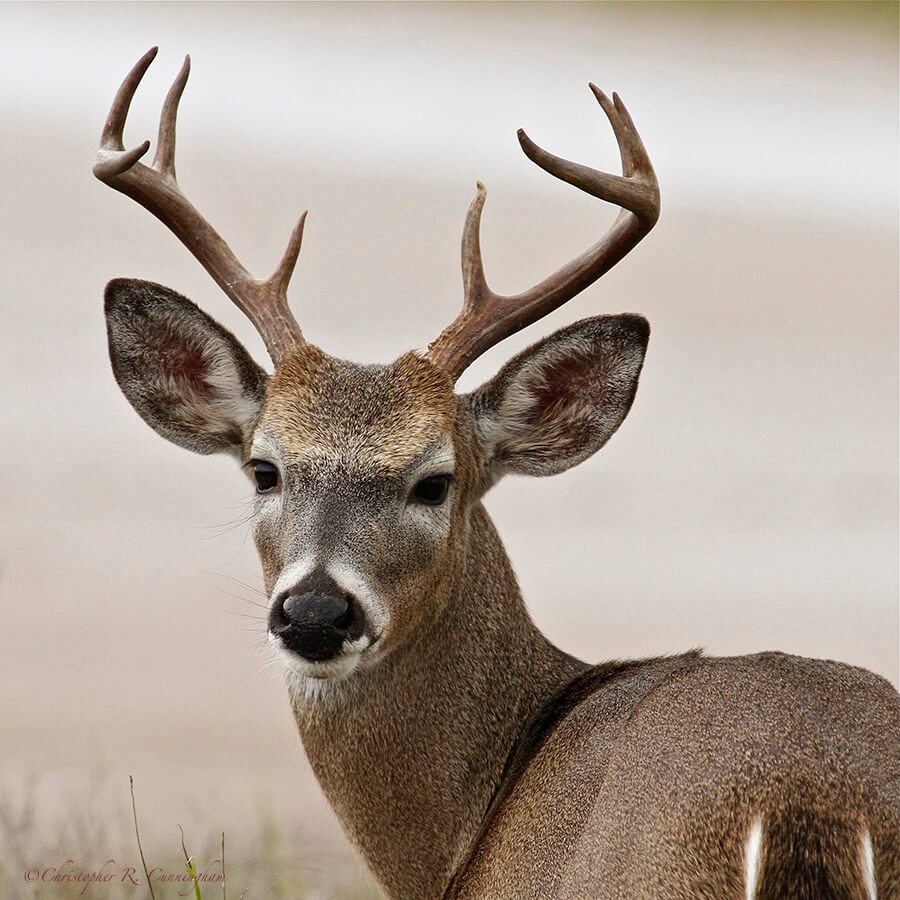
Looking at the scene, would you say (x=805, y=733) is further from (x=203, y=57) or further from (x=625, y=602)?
(x=203, y=57)

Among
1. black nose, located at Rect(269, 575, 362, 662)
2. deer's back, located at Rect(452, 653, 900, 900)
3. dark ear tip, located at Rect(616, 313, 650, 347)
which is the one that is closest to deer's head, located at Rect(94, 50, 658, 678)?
dark ear tip, located at Rect(616, 313, 650, 347)

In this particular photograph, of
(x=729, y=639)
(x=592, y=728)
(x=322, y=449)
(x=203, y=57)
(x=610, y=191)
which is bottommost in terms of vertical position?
(x=729, y=639)

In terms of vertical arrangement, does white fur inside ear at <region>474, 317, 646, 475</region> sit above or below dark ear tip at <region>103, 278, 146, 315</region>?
below

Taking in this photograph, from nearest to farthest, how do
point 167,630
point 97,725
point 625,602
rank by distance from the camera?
point 97,725
point 167,630
point 625,602

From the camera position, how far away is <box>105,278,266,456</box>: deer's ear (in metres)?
5.79

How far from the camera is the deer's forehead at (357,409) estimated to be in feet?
17.4

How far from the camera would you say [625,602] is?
1406 centimetres

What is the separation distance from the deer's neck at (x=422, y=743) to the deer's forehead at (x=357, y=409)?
50 centimetres

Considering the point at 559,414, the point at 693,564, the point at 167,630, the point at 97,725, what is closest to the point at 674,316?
the point at 693,564

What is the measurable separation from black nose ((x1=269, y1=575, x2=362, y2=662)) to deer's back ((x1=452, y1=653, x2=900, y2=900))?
2.38ft

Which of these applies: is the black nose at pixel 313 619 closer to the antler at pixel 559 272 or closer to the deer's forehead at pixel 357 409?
the deer's forehead at pixel 357 409

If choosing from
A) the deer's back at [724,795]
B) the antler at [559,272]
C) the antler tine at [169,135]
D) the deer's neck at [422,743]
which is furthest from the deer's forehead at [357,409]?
the deer's back at [724,795]

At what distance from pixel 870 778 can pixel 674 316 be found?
18240 mm

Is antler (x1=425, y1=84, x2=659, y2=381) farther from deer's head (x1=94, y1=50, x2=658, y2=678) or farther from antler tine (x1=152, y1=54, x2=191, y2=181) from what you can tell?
antler tine (x1=152, y1=54, x2=191, y2=181)
